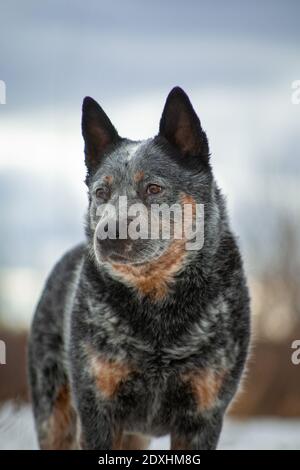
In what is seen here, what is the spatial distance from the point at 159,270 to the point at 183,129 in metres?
0.88

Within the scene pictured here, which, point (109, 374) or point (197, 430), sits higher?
point (109, 374)

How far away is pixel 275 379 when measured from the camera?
10297 mm

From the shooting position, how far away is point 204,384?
4.21 metres

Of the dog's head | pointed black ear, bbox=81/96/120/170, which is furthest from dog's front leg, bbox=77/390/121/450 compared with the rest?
pointed black ear, bbox=81/96/120/170

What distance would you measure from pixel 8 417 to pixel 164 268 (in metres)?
3.05

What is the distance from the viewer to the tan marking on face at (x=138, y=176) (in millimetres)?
4172

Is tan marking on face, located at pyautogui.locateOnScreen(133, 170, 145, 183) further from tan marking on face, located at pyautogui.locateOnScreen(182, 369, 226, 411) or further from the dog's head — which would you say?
tan marking on face, located at pyautogui.locateOnScreen(182, 369, 226, 411)

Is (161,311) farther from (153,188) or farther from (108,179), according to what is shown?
(108,179)

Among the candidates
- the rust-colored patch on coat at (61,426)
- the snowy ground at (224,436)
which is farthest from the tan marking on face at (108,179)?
the snowy ground at (224,436)

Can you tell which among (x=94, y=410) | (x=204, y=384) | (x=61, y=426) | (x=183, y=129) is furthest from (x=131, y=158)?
(x=61, y=426)

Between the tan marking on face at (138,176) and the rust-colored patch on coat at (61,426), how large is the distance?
1838mm

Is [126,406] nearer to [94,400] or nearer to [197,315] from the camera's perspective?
[94,400]

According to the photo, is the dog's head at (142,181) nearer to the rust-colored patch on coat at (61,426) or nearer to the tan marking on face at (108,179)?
the tan marking on face at (108,179)
